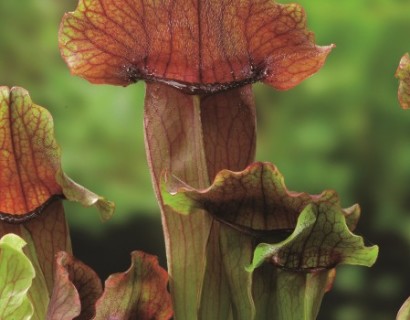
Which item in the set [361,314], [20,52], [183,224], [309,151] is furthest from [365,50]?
[183,224]

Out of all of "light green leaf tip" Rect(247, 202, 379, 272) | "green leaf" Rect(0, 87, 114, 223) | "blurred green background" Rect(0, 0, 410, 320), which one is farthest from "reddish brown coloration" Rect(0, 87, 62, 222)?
"blurred green background" Rect(0, 0, 410, 320)

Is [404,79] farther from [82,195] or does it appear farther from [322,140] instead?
[322,140]

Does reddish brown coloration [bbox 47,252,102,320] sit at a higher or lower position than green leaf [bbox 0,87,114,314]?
lower

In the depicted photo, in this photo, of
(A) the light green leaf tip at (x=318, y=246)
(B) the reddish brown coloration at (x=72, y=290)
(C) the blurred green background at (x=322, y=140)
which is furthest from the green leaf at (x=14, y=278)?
(C) the blurred green background at (x=322, y=140)

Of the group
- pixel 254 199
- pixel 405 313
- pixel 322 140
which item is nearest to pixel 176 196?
pixel 254 199

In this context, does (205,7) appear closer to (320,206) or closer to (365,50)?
(320,206)

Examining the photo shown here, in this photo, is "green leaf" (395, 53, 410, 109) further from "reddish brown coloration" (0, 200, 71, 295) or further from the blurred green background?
the blurred green background

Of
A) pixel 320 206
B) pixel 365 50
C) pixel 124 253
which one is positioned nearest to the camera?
pixel 320 206
